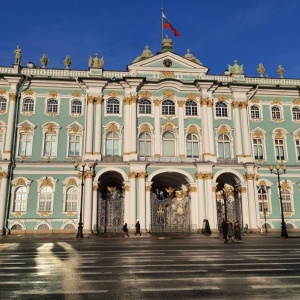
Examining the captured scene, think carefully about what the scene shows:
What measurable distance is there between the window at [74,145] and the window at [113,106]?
476cm

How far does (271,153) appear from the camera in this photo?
41656 millimetres

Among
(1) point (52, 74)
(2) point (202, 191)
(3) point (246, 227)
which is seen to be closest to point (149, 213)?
(2) point (202, 191)

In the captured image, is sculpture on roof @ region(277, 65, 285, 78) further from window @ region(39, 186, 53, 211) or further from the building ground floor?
window @ region(39, 186, 53, 211)

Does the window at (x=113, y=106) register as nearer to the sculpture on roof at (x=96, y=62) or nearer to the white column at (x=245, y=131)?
the sculpture on roof at (x=96, y=62)

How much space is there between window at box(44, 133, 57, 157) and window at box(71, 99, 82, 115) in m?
3.66

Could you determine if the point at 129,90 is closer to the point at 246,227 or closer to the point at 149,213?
the point at 149,213

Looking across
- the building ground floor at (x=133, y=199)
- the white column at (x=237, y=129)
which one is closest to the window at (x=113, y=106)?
the building ground floor at (x=133, y=199)

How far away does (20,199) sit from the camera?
3731cm

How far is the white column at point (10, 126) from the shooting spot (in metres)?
37.5

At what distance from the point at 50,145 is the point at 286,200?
27.8 meters

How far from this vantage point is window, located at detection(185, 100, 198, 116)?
4175cm

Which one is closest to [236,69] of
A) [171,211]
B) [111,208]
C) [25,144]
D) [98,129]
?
[98,129]

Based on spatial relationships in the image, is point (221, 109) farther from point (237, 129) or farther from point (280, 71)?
point (280, 71)

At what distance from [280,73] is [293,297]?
142 feet
